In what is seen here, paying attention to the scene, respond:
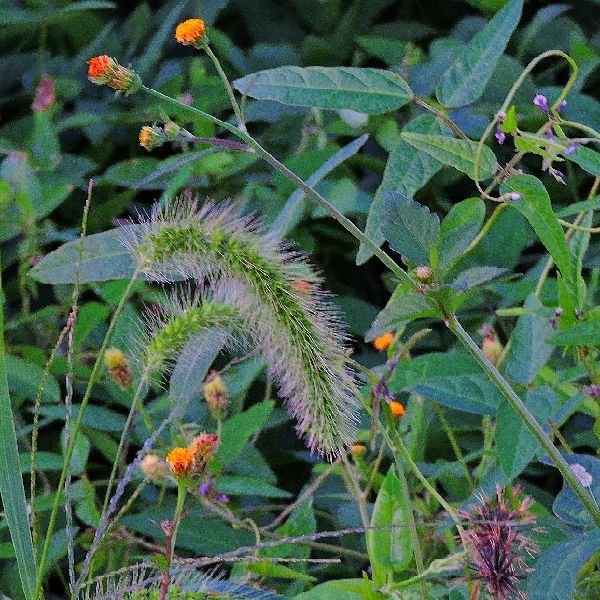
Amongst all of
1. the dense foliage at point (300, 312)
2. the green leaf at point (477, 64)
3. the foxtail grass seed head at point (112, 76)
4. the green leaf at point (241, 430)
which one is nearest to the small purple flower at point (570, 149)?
the dense foliage at point (300, 312)

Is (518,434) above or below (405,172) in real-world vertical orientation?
below

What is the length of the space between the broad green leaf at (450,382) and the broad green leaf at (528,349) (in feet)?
0.10

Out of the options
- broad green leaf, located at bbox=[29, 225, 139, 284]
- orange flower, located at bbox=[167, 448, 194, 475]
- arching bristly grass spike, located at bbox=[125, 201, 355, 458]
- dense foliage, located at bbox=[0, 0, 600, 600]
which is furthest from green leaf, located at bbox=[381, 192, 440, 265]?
broad green leaf, located at bbox=[29, 225, 139, 284]

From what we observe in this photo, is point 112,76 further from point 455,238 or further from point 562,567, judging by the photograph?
point 562,567

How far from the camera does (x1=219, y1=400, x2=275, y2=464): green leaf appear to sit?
1.15 meters

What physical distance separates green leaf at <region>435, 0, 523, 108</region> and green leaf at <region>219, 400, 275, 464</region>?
0.39m

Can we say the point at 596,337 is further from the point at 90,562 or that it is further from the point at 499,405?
the point at 90,562

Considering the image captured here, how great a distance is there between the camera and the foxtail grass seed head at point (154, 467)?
1.03 m

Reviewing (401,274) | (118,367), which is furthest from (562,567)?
(118,367)

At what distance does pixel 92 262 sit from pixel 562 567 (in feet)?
1.76

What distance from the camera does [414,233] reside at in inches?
30.4

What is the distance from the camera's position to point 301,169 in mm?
1460

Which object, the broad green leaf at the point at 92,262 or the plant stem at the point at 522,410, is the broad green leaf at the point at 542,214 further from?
the broad green leaf at the point at 92,262

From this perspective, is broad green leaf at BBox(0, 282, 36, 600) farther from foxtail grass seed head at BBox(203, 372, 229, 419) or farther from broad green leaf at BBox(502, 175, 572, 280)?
broad green leaf at BBox(502, 175, 572, 280)
